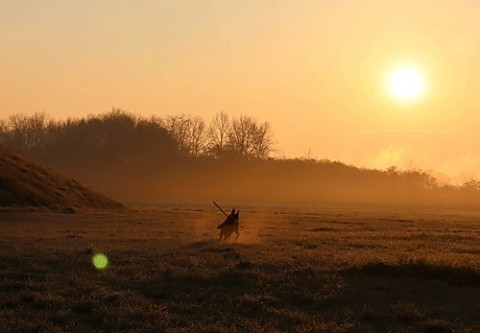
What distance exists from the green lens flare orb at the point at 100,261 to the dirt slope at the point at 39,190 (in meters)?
28.8

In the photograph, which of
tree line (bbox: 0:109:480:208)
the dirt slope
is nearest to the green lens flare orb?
the dirt slope

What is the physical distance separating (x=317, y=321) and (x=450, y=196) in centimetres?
11928

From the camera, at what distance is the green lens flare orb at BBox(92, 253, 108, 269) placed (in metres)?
15.6

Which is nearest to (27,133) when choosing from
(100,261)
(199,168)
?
(199,168)

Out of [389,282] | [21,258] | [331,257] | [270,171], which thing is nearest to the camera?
[389,282]

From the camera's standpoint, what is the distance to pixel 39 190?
4819 cm

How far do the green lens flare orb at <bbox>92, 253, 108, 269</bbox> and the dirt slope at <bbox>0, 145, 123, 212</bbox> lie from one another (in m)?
28.8

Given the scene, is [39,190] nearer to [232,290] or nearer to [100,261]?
[100,261]

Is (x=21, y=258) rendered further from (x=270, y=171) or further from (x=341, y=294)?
(x=270, y=171)

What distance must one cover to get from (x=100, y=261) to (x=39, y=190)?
3405 centimetres

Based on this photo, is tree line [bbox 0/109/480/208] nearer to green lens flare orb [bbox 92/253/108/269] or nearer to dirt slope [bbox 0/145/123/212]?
dirt slope [bbox 0/145/123/212]

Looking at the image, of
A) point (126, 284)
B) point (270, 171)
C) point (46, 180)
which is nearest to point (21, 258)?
point (126, 284)

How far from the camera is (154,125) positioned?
12525cm

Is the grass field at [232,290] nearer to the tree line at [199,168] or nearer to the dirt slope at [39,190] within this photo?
the dirt slope at [39,190]
